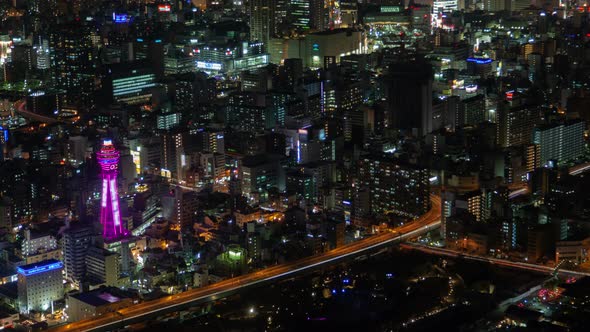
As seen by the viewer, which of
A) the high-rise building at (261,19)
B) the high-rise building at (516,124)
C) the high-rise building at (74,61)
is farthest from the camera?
the high-rise building at (261,19)

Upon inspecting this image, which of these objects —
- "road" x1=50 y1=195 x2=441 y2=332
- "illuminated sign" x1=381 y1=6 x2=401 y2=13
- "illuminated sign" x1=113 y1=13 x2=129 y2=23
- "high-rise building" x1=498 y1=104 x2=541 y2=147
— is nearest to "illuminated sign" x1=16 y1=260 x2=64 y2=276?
"road" x1=50 y1=195 x2=441 y2=332

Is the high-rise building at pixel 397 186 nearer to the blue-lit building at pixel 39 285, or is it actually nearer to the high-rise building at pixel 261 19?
the blue-lit building at pixel 39 285

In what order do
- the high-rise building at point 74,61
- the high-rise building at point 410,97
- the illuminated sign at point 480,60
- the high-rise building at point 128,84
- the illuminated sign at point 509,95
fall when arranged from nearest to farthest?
the high-rise building at point 410,97 → the illuminated sign at point 509,95 → the high-rise building at point 128,84 → the high-rise building at point 74,61 → the illuminated sign at point 480,60

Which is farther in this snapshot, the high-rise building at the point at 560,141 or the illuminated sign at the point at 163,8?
the illuminated sign at the point at 163,8

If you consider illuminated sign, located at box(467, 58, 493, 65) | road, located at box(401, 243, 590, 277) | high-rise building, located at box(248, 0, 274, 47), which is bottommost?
road, located at box(401, 243, 590, 277)

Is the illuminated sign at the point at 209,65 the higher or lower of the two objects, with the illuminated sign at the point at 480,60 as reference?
lower

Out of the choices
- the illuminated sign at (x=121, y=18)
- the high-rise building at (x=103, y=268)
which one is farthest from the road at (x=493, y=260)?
the illuminated sign at (x=121, y=18)

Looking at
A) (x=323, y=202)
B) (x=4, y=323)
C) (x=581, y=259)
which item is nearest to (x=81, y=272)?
(x=4, y=323)

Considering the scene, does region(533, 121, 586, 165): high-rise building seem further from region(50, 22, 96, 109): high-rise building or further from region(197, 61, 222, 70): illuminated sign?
region(50, 22, 96, 109): high-rise building
